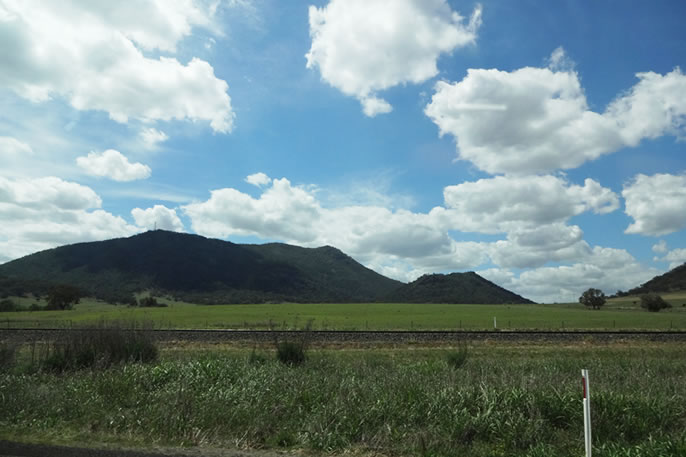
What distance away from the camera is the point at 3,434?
850cm

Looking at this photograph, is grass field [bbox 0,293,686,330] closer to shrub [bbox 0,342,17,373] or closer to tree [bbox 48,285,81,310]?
shrub [bbox 0,342,17,373]

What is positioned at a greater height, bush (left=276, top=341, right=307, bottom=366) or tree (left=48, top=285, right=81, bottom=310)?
tree (left=48, top=285, right=81, bottom=310)

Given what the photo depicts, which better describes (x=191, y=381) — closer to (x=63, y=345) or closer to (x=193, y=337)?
(x=63, y=345)

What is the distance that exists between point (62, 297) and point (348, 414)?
12821cm

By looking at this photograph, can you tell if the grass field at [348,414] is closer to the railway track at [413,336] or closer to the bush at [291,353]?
the bush at [291,353]

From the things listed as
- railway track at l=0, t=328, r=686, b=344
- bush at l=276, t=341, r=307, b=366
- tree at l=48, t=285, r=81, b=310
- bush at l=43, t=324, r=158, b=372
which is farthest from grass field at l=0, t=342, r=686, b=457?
tree at l=48, t=285, r=81, b=310

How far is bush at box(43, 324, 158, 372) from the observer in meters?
15.9

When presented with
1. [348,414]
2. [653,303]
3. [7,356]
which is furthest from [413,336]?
[653,303]

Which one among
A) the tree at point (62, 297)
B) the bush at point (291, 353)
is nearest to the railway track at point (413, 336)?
the bush at point (291, 353)

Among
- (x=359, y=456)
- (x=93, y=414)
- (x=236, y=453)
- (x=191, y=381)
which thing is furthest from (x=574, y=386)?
(x=93, y=414)

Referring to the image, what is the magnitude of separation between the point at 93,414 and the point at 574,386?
33.9ft

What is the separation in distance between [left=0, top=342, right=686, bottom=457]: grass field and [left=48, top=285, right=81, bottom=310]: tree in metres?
120

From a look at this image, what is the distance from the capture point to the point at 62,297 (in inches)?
4628

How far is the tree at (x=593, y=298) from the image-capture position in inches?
4875
